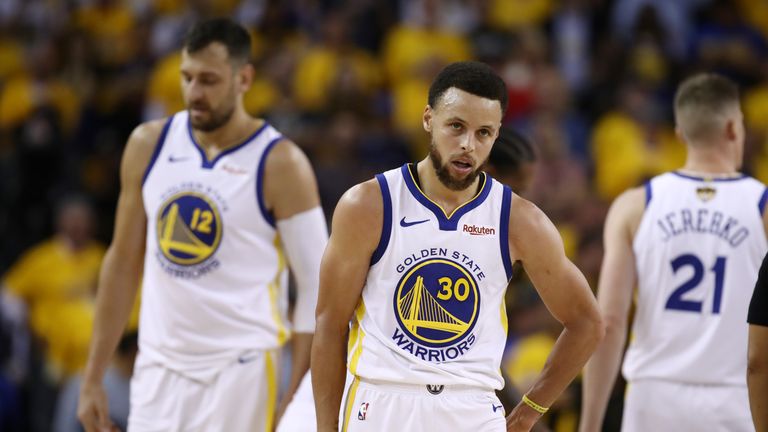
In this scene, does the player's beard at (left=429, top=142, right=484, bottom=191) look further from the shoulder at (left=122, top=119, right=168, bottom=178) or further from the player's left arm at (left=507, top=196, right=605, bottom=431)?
the shoulder at (left=122, top=119, right=168, bottom=178)

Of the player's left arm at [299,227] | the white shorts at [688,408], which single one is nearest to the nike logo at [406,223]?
the player's left arm at [299,227]

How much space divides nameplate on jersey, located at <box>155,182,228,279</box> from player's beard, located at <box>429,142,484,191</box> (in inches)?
61.3

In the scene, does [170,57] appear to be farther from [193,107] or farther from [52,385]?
[193,107]

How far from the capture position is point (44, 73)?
1325 cm

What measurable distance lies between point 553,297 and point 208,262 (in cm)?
186

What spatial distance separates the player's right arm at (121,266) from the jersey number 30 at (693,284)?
269 cm

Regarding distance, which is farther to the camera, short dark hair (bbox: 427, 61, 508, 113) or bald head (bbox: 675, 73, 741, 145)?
bald head (bbox: 675, 73, 741, 145)

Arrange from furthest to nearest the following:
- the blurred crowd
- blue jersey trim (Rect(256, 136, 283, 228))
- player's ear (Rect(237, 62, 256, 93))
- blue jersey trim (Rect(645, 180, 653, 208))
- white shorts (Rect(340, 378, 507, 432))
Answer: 1. the blurred crowd
2. blue jersey trim (Rect(645, 180, 653, 208))
3. player's ear (Rect(237, 62, 256, 93))
4. blue jersey trim (Rect(256, 136, 283, 228))
5. white shorts (Rect(340, 378, 507, 432))

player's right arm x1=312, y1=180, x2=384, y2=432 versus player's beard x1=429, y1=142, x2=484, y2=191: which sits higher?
player's beard x1=429, y1=142, x2=484, y2=191

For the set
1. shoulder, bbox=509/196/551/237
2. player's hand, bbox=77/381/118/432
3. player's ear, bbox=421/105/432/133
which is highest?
player's ear, bbox=421/105/432/133

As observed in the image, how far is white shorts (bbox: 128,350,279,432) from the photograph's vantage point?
555cm

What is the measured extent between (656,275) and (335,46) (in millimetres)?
7634

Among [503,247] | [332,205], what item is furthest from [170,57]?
[503,247]

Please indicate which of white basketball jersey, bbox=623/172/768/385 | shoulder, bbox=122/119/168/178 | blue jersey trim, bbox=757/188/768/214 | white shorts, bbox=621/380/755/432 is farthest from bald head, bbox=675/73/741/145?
shoulder, bbox=122/119/168/178
